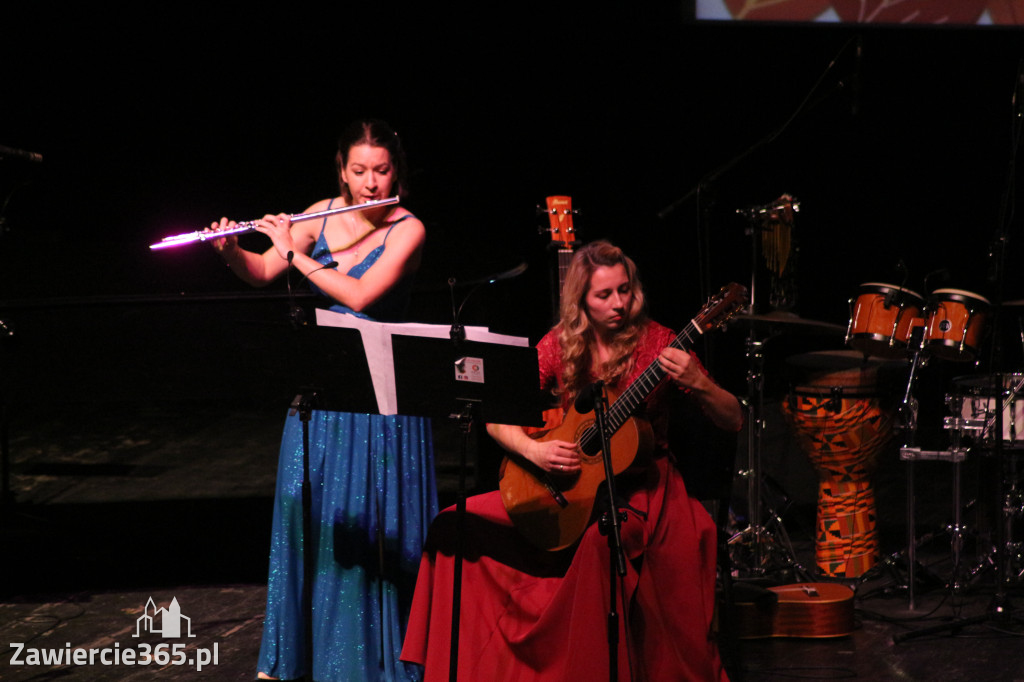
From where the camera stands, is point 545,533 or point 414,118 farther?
point 414,118

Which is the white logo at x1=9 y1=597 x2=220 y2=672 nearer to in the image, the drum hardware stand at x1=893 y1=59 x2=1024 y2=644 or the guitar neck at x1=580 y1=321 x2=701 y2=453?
the guitar neck at x1=580 y1=321 x2=701 y2=453

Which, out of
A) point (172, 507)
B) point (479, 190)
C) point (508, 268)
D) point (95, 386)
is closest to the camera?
point (95, 386)

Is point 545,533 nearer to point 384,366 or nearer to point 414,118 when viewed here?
point 384,366

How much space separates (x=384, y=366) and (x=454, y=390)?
0.19m

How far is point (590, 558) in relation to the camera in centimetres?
263

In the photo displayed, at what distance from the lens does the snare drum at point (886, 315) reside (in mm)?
3736

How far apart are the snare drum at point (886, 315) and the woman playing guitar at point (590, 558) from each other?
3.71ft

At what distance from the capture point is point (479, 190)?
5812 millimetres

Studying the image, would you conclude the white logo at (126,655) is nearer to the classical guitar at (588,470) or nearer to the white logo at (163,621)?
the white logo at (163,621)

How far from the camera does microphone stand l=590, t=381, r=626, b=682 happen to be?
239cm

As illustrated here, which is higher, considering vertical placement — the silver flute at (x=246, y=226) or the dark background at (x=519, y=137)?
the dark background at (x=519, y=137)

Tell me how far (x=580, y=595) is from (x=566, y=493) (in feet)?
0.93

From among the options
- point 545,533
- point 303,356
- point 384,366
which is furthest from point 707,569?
point 303,356

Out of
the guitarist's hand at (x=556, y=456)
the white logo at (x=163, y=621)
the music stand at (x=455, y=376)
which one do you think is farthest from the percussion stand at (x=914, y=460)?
the white logo at (x=163, y=621)
